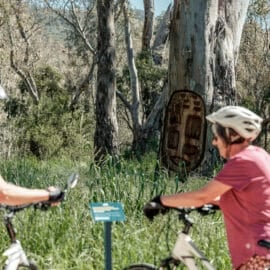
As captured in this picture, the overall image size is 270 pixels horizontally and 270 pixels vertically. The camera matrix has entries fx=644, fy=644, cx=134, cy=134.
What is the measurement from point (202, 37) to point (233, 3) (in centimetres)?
76

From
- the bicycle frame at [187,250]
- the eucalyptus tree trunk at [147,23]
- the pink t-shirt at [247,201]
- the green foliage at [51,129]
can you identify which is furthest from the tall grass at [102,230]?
the eucalyptus tree trunk at [147,23]

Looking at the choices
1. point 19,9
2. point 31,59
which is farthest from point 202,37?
point 31,59

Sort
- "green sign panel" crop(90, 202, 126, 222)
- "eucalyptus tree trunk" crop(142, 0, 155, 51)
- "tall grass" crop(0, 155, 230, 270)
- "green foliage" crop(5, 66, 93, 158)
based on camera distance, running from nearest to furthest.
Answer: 1. "green sign panel" crop(90, 202, 126, 222)
2. "tall grass" crop(0, 155, 230, 270)
3. "green foliage" crop(5, 66, 93, 158)
4. "eucalyptus tree trunk" crop(142, 0, 155, 51)

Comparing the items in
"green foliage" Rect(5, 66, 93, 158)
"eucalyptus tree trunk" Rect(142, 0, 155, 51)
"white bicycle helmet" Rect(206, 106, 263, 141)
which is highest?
"eucalyptus tree trunk" Rect(142, 0, 155, 51)

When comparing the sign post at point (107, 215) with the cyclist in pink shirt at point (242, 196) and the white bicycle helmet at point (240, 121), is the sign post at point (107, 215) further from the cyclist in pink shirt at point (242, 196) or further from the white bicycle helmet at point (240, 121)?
the white bicycle helmet at point (240, 121)

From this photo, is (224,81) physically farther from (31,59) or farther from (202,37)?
(31,59)

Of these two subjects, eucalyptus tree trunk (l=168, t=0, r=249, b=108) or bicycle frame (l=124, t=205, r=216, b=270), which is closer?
bicycle frame (l=124, t=205, r=216, b=270)

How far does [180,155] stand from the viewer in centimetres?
797

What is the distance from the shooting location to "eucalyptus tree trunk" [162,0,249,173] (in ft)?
26.2

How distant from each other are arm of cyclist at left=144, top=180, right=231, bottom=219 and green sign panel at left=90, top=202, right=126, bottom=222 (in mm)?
195

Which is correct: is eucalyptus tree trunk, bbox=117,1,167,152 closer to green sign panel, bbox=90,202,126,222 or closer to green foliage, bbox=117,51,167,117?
green foliage, bbox=117,51,167,117

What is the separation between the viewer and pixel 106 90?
15461mm

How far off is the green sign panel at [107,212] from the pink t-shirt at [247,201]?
57cm

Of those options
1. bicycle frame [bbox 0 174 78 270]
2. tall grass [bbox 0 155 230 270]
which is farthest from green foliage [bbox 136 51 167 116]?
bicycle frame [bbox 0 174 78 270]
